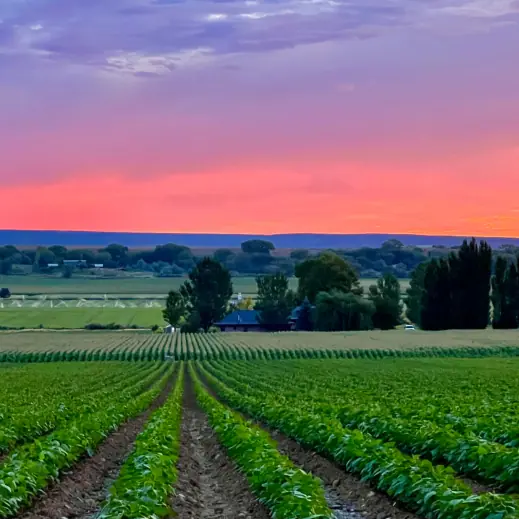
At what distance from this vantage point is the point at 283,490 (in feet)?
36.5

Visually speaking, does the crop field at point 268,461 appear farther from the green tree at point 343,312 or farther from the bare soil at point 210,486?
the green tree at point 343,312

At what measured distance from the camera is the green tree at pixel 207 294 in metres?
125

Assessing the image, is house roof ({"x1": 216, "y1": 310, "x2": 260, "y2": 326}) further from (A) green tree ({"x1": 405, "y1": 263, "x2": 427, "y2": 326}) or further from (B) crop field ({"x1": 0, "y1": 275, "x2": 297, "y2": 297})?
(B) crop field ({"x1": 0, "y1": 275, "x2": 297, "y2": 297})

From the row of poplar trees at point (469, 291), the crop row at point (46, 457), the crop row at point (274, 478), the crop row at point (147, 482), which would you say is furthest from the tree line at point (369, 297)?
the crop row at point (147, 482)

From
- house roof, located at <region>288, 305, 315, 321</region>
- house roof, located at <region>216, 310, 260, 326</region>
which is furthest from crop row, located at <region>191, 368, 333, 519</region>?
house roof, located at <region>216, 310, 260, 326</region>

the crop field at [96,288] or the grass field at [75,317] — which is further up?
the crop field at [96,288]

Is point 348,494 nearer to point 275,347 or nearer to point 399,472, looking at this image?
point 399,472

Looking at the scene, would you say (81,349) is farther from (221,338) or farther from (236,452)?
(236,452)

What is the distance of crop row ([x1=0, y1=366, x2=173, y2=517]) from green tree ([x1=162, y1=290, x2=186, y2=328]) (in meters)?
99.3

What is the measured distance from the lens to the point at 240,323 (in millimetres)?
121938

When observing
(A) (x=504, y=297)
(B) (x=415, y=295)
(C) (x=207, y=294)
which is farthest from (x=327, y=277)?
(A) (x=504, y=297)

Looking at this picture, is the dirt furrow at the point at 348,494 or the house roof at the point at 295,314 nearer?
the dirt furrow at the point at 348,494

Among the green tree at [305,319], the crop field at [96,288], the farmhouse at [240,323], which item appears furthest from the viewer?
the crop field at [96,288]

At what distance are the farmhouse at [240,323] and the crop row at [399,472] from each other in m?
99.6
